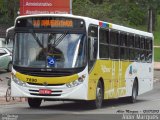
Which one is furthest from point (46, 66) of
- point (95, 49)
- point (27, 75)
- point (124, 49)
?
point (124, 49)

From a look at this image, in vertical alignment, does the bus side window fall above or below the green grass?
above

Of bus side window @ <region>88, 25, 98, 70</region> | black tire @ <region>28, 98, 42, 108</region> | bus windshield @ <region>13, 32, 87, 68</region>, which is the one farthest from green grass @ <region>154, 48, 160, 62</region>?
bus windshield @ <region>13, 32, 87, 68</region>

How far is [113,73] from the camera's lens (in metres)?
21.9

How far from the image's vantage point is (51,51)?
18.9 metres

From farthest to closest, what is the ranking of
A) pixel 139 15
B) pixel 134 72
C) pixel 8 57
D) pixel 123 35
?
1. pixel 139 15
2. pixel 8 57
3. pixel 134 72
4. pixel 123 35

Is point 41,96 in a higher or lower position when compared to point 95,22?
lower

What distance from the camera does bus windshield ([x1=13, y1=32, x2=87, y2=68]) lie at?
18.7 metres

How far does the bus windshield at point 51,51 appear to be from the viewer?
18.7 metres

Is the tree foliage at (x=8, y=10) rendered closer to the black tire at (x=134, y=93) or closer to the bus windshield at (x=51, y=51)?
the black tire at (x=134, y=93)

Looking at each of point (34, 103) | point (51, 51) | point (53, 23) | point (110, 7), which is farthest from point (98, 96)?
point (110, 7)

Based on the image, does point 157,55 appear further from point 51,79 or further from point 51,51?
point 51,79

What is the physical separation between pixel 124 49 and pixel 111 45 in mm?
1705

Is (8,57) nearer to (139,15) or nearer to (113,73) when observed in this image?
(113,73)

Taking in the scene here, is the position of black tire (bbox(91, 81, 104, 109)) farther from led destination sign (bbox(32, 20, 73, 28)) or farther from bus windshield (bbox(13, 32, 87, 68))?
led destination sign (bbox(32, 20, 73, 28))
